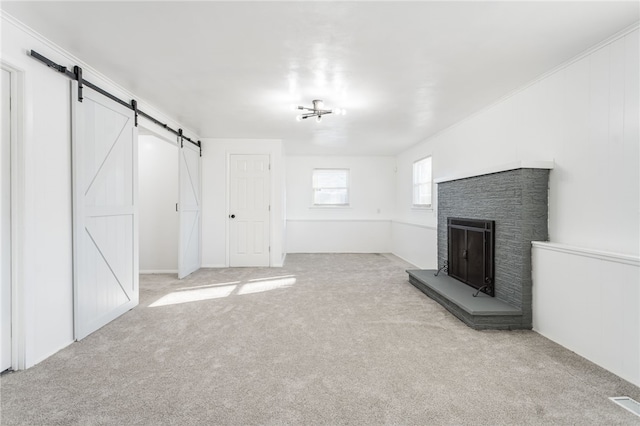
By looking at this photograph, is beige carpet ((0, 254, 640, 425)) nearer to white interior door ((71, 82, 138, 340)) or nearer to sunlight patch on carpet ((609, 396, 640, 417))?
sunlight patch on carpet ((609, 396, 640, 417))

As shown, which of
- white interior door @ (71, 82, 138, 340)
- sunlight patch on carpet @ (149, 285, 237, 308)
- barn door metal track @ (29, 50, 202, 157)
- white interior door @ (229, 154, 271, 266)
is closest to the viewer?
barn door metal track @ (29, 50, 202, 157)

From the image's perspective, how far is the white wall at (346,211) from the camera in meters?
8.25

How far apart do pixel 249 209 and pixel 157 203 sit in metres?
1.57

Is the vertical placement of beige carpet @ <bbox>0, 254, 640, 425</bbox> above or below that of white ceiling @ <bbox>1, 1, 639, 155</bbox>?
below

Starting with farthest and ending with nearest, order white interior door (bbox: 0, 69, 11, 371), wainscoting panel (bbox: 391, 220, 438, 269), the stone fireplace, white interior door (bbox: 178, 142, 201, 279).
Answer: wainscoting panel (bbox: 391, 220, 438, 269) < white interior door (bbox: 178, 142, 201, 279) < the stone fireplace < white interior door (bbox: 0, 69, 11, 371)

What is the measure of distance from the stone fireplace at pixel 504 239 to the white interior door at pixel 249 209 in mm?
3334

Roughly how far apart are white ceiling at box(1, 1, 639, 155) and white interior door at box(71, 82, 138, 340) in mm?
455

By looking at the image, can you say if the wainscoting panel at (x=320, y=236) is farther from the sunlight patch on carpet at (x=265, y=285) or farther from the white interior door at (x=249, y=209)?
the sunlight patch on carpet at (x=265, y=285)

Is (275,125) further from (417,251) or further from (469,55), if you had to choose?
(417,251)

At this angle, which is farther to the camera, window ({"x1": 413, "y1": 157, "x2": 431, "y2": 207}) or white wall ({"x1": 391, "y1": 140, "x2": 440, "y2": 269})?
window ({"x1": 413, "y1": 157, "x2": 431, "y2": 207})

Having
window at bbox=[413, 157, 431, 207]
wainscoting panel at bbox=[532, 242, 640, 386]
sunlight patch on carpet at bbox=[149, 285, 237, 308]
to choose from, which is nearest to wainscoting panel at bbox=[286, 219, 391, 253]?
window at bbox=[413, 157, 431, 207]

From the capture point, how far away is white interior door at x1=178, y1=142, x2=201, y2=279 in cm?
526

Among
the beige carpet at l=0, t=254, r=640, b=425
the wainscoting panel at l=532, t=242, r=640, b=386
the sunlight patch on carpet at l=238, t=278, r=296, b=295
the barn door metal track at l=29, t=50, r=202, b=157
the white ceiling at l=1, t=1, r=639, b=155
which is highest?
the white ceiling at l=1, t=1, r=639, b=155

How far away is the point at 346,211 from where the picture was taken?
27.4 ft
